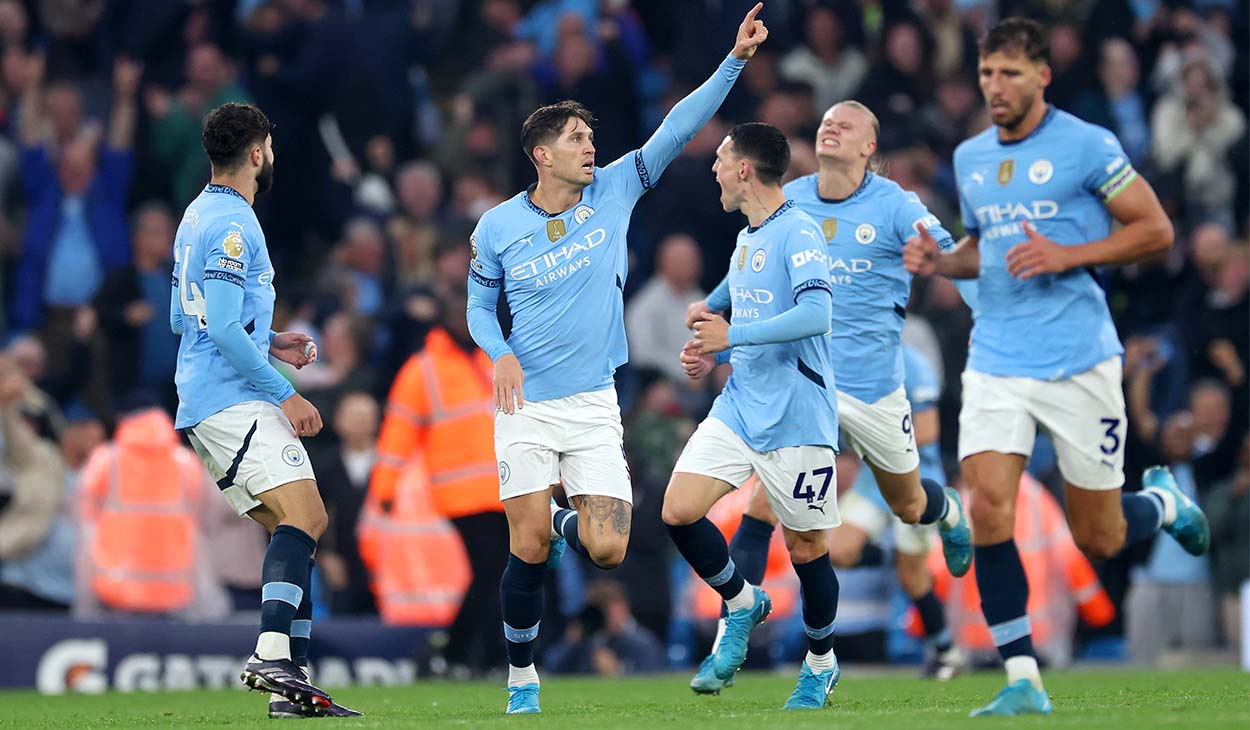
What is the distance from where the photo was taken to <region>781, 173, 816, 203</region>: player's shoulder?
10.7 m

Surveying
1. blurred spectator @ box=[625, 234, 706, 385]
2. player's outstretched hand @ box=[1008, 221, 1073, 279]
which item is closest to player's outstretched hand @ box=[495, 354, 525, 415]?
player's outstretched hand @ box=[1008, 221, 1073, 279]

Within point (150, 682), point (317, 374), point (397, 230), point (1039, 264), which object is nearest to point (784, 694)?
point (1039, 264)

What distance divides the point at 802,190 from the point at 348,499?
6137 millimetres

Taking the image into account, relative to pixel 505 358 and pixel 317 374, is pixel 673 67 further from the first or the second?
pixel 505 358

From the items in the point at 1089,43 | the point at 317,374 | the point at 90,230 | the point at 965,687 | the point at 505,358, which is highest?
the point at 1089,43

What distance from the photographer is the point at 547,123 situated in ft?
31.1

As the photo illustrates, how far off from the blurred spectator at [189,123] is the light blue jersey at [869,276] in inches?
351

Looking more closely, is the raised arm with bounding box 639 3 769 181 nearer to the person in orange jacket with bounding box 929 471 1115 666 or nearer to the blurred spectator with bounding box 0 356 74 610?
the person in orange jacket with bounding box 929 471 1115 666

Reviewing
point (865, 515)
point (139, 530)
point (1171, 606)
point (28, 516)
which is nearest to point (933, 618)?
point (865, 515)

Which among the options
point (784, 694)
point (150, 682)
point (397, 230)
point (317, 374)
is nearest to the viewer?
point (784, 694)

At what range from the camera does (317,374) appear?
16.6m

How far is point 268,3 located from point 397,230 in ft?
9.38

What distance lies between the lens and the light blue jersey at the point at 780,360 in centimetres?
935

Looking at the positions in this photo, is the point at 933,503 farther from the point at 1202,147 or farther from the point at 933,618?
the point at 1202,147
